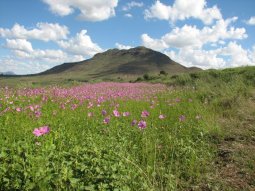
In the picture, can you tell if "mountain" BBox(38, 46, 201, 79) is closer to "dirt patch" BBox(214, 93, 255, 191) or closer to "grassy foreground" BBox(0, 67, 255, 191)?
"dirt patch" BBox(214, 93, 255, 191)

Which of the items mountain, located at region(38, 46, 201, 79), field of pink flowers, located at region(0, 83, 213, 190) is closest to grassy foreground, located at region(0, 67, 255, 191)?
field of pink flowers, located at region(0, 83, 213, 190)

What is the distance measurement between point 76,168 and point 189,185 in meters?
1.50

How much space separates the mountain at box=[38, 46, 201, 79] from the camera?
137125 mm

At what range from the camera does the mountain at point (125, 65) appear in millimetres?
137125

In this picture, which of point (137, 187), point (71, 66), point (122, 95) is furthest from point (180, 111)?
point (71, 66)

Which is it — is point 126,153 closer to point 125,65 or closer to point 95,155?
point 95,155

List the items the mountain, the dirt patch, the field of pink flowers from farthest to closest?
the mountain < the dirt patch < the field of pink flowers

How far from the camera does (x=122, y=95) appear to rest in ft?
30.7

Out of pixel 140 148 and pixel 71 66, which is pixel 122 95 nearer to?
pixel 140 148

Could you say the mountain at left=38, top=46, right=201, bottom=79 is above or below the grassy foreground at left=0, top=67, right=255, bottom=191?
above

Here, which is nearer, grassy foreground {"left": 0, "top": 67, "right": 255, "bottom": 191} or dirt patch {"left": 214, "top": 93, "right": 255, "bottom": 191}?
grassy foreground {"left": 0, "top": 67, "right": 255, "bottom": 191}

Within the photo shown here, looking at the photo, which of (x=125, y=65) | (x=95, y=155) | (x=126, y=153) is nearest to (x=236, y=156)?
(x=126, y=153)

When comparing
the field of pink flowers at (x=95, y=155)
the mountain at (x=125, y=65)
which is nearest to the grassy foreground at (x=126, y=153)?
the field of pink flowers at (x=95, y=155)

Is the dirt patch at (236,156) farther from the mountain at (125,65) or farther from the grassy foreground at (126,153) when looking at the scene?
the mountain at (125,65)
